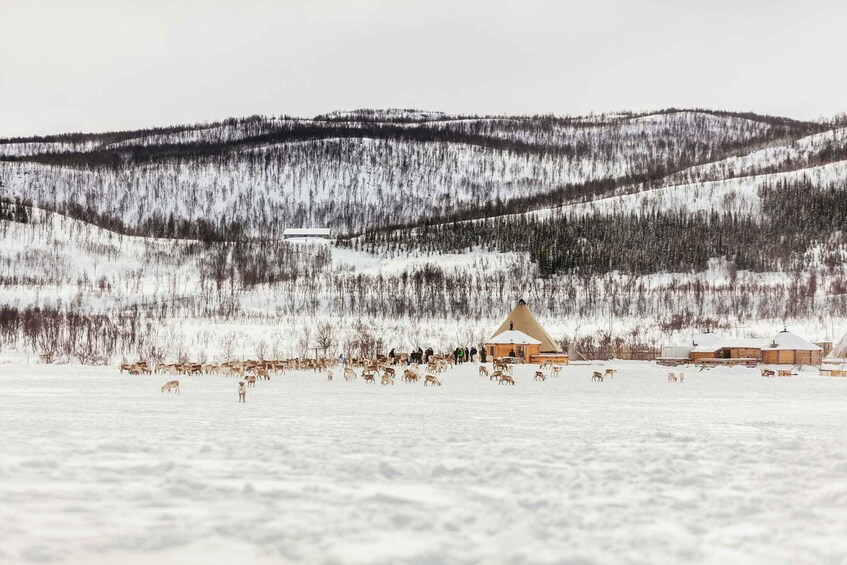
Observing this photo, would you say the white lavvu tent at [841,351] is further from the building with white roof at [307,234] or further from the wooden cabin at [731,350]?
the building with white roof at [307,234]

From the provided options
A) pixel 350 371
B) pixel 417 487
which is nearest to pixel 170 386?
pixel 350 371

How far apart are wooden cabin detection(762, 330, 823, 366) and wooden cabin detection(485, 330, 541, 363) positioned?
12.1 m

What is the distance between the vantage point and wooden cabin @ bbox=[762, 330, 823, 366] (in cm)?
4656

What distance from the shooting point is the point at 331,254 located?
429 feet

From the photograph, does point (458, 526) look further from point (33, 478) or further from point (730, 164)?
point (730, 164)

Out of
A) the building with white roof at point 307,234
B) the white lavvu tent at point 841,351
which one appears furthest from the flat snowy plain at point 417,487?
the building with white roof at point 307,234

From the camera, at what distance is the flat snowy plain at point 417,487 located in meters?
6.41

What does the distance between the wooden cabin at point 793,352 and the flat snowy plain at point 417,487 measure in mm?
31806

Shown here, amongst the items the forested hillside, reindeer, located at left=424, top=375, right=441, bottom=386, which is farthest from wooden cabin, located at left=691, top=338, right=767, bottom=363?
reindeer, located at left=424, top=375, right=441, bottom=386

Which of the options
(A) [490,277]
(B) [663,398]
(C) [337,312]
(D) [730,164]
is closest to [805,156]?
(D) [730,164]

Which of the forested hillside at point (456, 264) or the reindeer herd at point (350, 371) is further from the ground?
the forested hillside at point (456, 264)

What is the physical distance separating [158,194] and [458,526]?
193643 mm

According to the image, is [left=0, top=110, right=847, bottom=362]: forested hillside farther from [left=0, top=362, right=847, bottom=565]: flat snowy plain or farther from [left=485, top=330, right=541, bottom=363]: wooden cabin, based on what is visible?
[left=0, top=362, right=847, bottom=565]: flat snowy plain

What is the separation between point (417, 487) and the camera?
8.42 meters
